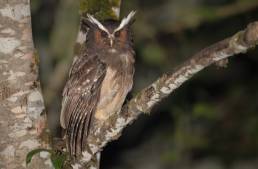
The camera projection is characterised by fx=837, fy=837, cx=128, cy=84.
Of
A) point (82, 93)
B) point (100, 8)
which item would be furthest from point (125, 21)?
point (82, 93)

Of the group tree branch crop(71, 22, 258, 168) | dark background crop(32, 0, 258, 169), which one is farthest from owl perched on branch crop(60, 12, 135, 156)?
dark background crop(32, 0, 258, 169)

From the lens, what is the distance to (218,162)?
940cm

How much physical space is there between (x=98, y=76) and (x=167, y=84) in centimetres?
137

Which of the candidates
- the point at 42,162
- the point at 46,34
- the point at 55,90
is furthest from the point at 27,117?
the point at 46,34

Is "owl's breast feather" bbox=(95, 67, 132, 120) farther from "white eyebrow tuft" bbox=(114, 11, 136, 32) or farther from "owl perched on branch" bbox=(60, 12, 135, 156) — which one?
"white eyebrow tuft" bbox=(114, 11, 136, 32)

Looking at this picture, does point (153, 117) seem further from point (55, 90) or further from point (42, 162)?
point (42, 162)

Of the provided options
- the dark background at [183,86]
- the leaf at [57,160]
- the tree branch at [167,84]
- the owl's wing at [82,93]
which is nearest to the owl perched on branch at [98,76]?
the owl's wing at [82,93]

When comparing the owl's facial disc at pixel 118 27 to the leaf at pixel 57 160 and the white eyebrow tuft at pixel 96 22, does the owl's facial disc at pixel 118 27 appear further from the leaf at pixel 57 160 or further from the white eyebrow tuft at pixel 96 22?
the leaf at pixel 57 160

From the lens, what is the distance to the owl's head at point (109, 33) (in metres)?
5.10

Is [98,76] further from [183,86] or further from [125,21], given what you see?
[183,86]

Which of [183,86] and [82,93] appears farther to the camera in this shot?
[183,86]

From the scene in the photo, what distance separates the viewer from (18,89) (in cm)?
448

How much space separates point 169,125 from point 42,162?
5.13 metres

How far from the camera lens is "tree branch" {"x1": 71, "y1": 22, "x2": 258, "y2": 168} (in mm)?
3477
